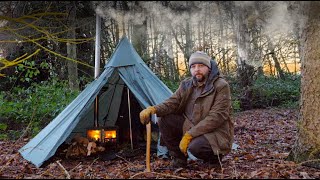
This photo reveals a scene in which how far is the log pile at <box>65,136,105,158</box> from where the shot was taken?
16.1 ft

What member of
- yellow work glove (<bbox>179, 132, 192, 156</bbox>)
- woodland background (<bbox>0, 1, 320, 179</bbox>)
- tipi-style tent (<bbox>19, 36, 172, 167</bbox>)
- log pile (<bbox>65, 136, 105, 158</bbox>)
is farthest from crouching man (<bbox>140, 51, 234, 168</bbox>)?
log pile (<bbox>65, 136, 105, 158</bbox>)

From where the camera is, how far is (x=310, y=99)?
3.63 m

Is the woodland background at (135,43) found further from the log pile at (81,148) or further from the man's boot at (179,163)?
the man's boot at (179,163)

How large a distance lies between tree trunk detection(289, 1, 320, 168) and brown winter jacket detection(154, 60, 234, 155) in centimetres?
75

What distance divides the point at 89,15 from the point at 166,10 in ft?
15.5

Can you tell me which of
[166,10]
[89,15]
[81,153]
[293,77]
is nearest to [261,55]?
[293,77]

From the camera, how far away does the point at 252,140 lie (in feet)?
19.3

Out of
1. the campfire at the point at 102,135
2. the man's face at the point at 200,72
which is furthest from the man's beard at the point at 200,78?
the campfire at the point at 102,135

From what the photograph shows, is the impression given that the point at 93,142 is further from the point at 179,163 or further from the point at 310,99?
the point at 310,99

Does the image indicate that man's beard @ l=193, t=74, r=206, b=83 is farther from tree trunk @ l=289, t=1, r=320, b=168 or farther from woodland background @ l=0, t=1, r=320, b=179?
tree trunk @ l=289, t=1, r=320, b=168

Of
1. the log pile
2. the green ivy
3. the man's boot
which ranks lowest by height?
the log pile

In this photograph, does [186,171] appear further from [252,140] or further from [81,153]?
[252,140]

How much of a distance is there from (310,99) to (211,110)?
1.02 m

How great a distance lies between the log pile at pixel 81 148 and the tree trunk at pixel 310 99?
106 inches
